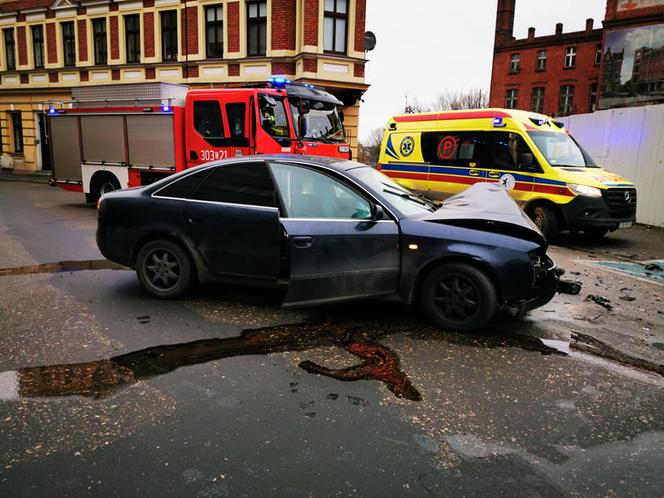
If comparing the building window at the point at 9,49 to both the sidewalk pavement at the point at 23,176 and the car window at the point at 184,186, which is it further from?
the car window at the point at 184,186

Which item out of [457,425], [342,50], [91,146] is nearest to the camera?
[457,425]

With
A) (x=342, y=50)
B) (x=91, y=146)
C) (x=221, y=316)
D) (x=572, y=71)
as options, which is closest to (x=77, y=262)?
Answer: (x=221, y=316)

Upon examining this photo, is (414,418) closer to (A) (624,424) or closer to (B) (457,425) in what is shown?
(B) (457,425)

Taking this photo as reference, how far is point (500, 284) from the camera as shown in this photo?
4.39m

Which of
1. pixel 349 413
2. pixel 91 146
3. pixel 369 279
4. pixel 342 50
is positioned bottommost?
pixel 349 413

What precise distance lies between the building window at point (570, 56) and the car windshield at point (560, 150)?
132 feet

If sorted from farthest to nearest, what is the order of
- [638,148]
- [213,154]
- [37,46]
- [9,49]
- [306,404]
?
[9,49] → [37,46] → [638,148] → [213,154] → [306,404]

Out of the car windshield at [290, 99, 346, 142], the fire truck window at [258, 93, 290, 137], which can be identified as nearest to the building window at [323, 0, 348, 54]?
the car windshield at [290, 99, 346, 142]

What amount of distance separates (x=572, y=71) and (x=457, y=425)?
4874cm

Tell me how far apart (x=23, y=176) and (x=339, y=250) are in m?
25.2

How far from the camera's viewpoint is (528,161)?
9508 mm

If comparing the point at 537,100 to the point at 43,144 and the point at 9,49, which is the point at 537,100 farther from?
the point at 9,49

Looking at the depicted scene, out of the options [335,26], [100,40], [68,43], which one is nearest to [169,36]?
[100,40]

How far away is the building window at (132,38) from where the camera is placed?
22859 mm
